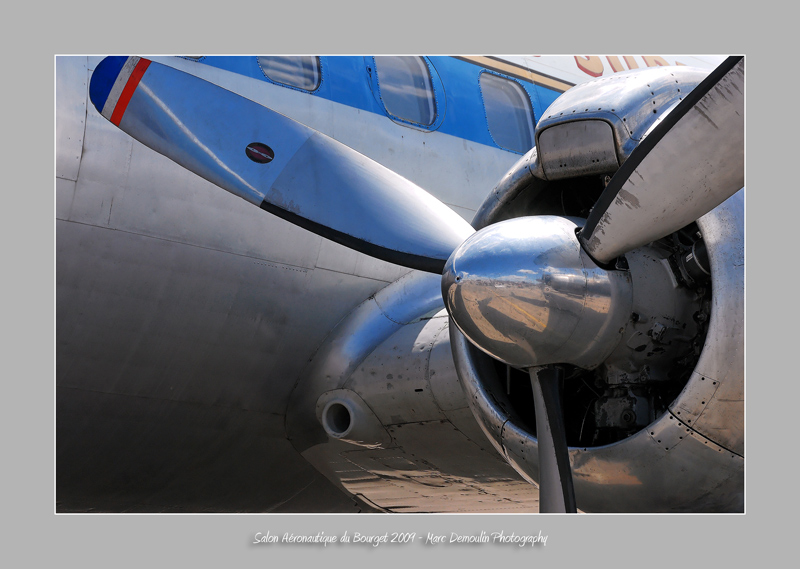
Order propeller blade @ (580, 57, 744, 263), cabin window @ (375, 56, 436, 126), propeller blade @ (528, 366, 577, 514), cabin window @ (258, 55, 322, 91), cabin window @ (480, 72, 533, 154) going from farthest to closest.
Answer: cabin window @ (480, 72, 533, 154), cabin window @ (375, 56, 436, 126), cabin window @ (258, 55, 322, 91), propeller blade @ (528, 366, 577, 514), propeller blade @ (580, 57, 744, 263)

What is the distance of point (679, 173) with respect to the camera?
342cm

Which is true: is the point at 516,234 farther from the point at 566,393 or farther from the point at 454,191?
the point at 454,191

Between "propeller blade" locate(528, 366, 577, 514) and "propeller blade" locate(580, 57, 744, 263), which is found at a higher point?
"propeller blade" locate(580, 57, 744, 263)

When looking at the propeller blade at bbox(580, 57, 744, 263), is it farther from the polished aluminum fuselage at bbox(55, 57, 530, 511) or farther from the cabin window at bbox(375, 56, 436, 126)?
the cabin window at bbox(375, 56, 436, 126)

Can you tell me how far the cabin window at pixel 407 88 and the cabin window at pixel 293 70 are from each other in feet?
1.61

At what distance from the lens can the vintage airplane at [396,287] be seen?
3.54m

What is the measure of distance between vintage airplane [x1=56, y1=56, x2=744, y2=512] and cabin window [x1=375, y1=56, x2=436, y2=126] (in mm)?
19

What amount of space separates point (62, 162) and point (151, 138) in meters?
0.55

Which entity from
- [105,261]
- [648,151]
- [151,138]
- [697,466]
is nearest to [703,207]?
[648,151]

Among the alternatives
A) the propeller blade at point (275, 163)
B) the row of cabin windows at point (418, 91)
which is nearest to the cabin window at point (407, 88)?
the row of cabin windows at point (418, 91)

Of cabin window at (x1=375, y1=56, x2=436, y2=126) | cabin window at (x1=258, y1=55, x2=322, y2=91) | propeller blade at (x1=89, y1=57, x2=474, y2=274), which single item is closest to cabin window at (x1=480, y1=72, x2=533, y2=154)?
cabin window at (x1=375, y1=56, x2=436, y2=126)

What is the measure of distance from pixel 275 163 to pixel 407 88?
202cm

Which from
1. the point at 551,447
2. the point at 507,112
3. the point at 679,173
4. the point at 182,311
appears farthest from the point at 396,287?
the point at 679,173

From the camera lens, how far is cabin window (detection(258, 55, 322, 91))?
5.66 m
